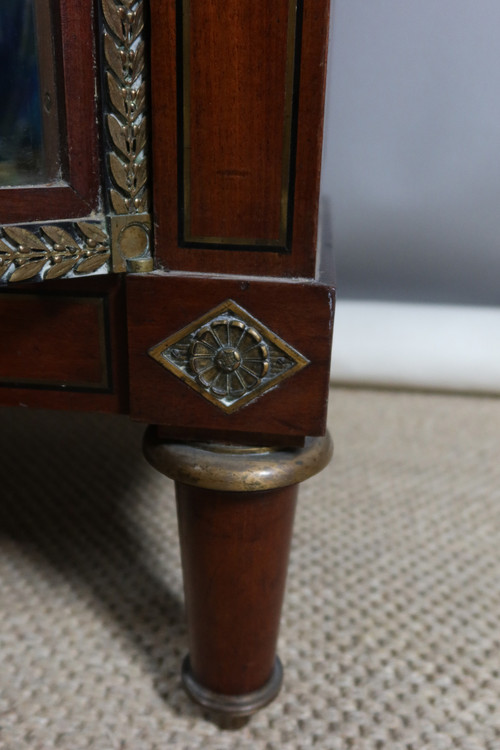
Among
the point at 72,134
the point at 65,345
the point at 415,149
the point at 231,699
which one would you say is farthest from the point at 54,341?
the point at 415,149

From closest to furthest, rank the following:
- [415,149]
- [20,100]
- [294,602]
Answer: [20,100] → [294,602] → [415,149]

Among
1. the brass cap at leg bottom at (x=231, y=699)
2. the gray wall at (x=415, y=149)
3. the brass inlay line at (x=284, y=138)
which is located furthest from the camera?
the gray wall at (x=415, y=149)

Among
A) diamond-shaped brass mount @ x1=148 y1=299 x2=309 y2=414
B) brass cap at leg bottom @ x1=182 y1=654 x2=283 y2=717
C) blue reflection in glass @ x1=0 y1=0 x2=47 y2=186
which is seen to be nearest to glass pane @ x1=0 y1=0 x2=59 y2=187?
blue reflection in glass @ x1=0 y1=0 x2=47 y2=186

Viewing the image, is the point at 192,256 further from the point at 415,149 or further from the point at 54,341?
the point at 415,149

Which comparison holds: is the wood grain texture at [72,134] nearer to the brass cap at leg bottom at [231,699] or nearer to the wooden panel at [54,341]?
the wooden panel at [54,341]

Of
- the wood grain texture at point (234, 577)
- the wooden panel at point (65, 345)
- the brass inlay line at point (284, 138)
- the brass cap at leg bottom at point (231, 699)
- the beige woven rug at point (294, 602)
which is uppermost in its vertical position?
the brass inlay line at point (284, 138)

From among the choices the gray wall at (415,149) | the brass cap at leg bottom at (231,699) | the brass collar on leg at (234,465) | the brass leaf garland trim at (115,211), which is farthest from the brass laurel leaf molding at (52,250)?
the gray wall at (415,149)

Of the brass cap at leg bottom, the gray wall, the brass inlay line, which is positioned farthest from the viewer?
the gray wall

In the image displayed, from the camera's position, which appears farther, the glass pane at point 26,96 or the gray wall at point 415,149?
the gray wall at point 415,149

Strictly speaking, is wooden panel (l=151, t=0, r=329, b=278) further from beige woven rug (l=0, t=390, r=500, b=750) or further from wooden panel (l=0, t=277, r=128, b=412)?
beige woven rug (l=0, t=390, r=500, b=750)
